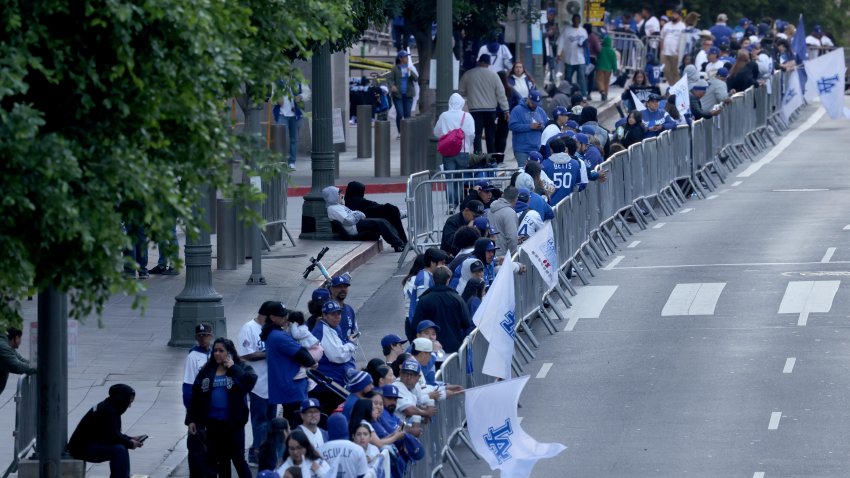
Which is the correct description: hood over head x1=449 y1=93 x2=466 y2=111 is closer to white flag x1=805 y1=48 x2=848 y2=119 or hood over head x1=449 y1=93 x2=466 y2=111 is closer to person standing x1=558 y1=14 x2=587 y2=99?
white flag x1=805 y1=48 x2=848 y2=119

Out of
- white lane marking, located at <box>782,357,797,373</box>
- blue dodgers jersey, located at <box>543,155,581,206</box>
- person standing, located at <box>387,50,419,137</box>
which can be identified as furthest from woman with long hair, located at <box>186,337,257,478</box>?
person standing, located at <box>387,50,419,137</box>

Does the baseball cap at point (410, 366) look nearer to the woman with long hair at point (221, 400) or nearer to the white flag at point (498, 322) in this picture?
the woman with long hair at point (221, 400)

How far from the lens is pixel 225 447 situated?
1458 cm

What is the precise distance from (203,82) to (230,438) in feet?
15.9

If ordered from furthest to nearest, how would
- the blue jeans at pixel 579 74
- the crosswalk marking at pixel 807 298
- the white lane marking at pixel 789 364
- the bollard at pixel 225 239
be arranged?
the blue jeans at pixel 579 74, the bollard at pixel 225 239, the crosswalk marking at pixel 807 298, the white lane marking at pixel 789 364

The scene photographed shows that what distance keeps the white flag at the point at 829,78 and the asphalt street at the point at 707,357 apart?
26.7ft

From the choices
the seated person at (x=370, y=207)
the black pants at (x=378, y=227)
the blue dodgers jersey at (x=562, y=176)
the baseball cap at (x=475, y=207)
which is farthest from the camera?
the seated person at (x=370, y=207)

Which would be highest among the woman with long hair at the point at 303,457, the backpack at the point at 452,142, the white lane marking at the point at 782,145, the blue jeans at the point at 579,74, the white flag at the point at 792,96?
the blue jeans at the point at 579,74

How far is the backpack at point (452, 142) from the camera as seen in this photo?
87.1ft

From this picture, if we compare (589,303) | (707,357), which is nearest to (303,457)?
(707,357)

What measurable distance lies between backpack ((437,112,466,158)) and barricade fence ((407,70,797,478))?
0.49 meters

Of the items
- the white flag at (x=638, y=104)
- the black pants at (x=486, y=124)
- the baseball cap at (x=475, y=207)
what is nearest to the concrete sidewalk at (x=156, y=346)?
the baseball cap at (x=475, y=207)

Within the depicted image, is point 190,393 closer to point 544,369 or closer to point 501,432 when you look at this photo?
point 501,432

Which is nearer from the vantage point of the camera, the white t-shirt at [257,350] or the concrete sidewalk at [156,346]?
the white t-shirt at [257,350]
